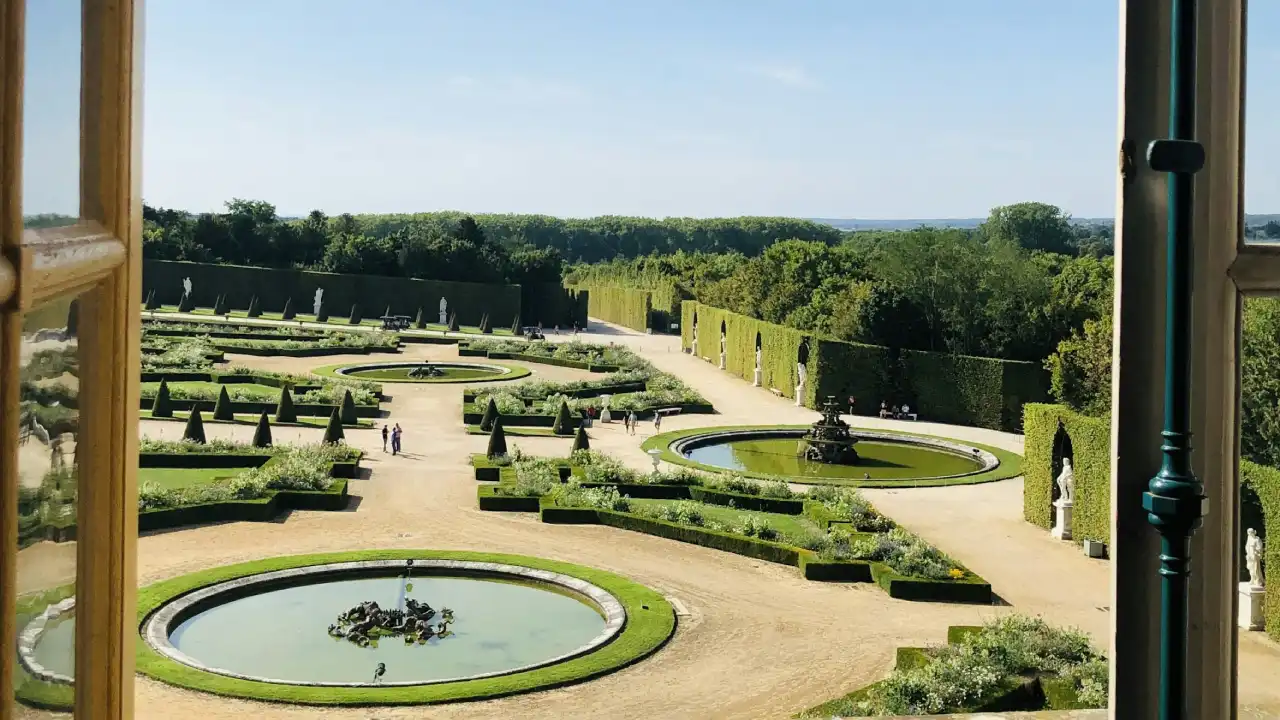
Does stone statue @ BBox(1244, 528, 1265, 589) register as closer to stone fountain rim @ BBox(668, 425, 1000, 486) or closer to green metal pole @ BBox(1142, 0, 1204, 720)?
green metal pole @ BBox(1142, 0, 1204, 720)

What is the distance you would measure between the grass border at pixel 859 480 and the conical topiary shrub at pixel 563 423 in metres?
1.84

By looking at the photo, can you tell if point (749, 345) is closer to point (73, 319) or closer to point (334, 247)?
point (334, 247)

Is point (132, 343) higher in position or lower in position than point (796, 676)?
higher

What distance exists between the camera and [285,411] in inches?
1075

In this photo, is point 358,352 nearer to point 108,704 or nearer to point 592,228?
point 108,704

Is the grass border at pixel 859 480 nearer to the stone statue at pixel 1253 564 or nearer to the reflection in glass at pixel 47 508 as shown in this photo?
the stone statue at pixel 1253 564

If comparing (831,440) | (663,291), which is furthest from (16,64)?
(663,291)

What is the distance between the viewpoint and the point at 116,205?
1.75 meters

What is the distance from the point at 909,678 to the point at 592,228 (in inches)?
4676

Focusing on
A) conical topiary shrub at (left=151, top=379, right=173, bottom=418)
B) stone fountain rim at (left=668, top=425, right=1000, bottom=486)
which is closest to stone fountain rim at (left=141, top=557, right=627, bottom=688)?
stone fountain rim at (left=668, top=425, right=1000, bottom=486)

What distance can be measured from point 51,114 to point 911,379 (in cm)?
3143

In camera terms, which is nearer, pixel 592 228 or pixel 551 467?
pixel 551 467

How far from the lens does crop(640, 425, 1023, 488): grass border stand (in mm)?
22703

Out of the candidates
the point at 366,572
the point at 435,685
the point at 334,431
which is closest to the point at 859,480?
the point at 334,431
